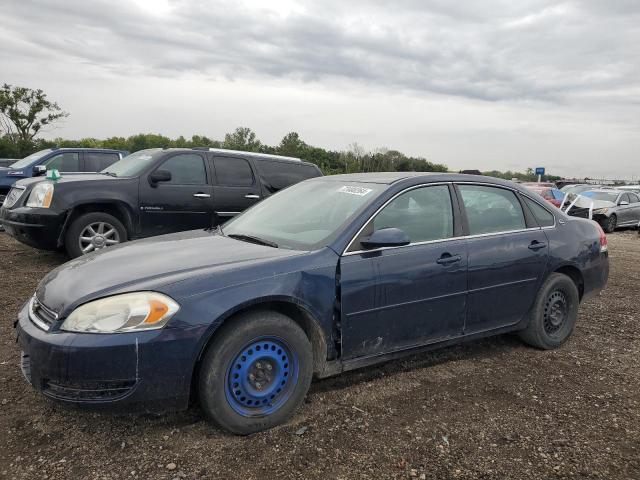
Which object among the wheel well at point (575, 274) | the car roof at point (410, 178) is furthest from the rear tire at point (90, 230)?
the wheel well at point (575, 274)

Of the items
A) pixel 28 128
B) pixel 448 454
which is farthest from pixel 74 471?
pixel 28 128

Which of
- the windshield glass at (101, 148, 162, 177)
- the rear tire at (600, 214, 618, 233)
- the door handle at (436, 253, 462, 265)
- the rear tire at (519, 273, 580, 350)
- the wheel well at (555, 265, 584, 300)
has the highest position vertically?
the windshield glass at (101, 148, 162, 177)

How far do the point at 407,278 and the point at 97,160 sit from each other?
10.6m

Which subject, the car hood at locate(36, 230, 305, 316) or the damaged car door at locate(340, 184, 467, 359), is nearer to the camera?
the car hood at locate(36, 230, 305, 316)

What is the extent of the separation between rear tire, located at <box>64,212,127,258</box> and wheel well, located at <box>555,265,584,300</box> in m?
5.43

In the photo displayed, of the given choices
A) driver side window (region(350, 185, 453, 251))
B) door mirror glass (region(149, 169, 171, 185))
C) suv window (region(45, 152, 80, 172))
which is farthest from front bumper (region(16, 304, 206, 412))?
suv window (region(45, 152, 80, 172))

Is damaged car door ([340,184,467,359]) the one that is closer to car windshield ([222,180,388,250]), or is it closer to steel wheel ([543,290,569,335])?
car windshield ([222,180,388,250])

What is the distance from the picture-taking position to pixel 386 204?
371 cm

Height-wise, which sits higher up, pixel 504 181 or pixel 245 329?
pixel 504 181

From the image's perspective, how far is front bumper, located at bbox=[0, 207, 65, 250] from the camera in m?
6.74

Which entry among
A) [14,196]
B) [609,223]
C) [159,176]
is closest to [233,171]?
[159,176]

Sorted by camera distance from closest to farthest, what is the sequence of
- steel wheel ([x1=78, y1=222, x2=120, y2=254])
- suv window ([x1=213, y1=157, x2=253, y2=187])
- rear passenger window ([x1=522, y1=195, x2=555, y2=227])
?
1. rear passenger window ([x1=522, y1=195, x2=555, y2=227])
2. steel wheel ([x1=78, y1=222, x2=120, y2=254])
3. suv window ([x1=213, y1=157, x2=253, y2=187])

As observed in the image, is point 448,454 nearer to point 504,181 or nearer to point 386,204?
point 386,204

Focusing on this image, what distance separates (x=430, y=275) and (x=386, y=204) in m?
0.58
